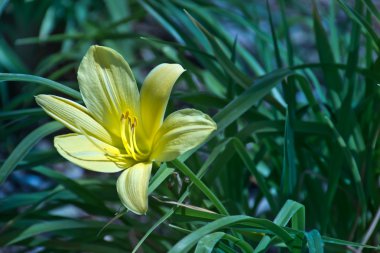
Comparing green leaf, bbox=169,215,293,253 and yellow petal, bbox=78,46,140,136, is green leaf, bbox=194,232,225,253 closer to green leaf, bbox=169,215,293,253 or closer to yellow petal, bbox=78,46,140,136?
green leaf, bbox=169,215,293,253

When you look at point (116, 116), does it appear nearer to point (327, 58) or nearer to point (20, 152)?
point (20, 152)

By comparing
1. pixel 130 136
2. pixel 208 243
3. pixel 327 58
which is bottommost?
pixel 208 243

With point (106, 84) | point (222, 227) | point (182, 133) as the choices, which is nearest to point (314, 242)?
point (222, 227)

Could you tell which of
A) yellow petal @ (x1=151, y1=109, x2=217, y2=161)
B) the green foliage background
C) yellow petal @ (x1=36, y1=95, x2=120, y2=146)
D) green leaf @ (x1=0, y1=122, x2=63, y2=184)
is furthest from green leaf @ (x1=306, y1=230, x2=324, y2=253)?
green leaf @ (x1=0, y1=122, x2=63, y2=184)

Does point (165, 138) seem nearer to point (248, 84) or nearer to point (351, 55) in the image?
point (248, 84)

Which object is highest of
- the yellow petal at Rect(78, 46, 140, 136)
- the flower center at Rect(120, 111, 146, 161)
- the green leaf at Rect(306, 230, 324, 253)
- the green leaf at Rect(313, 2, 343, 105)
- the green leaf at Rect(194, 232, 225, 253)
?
the green leaf at Rect(313, 2, 343, 105)

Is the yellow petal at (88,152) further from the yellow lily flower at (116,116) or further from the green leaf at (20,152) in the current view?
the green leaf at (20,152)

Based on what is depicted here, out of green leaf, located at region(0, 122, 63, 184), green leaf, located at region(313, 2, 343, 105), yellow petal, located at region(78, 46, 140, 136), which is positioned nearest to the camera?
yellow petal, located at region(78, 46, 140, 136)

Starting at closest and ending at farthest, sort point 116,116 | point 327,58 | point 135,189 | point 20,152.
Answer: point 135,189, point 116,116, point 20,152, point 327,58
